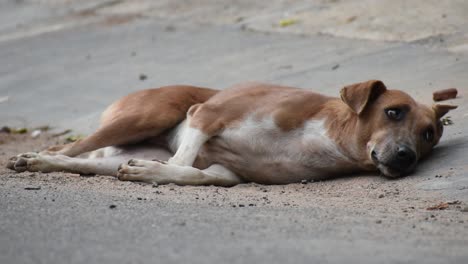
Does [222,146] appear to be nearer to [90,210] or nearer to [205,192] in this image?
[205,192]

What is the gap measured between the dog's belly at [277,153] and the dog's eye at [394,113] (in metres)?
0.43

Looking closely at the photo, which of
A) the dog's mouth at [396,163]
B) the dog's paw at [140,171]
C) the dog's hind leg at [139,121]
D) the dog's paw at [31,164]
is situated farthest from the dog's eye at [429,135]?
the dog's paw at [31,164]

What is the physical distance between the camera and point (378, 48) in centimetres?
909

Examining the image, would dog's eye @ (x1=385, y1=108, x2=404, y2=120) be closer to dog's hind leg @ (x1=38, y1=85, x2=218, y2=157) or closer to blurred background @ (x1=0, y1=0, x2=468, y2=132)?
blurred background @ (x1=0, y1=0, x2=468, y2=132)

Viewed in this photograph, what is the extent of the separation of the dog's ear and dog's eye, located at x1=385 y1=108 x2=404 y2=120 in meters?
0.16

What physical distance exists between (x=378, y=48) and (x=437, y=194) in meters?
3.82

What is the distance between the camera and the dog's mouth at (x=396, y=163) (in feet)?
19.1

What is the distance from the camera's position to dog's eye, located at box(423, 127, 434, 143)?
19.8 ft

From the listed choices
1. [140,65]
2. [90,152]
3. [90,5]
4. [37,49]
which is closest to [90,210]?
[90,152]

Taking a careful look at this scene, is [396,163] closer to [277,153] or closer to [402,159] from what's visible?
[402,159]

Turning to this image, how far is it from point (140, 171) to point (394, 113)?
1.63 metres

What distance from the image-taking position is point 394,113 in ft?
19.7

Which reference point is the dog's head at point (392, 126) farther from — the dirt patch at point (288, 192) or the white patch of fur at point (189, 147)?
the white patch of fur at point (189, 147)

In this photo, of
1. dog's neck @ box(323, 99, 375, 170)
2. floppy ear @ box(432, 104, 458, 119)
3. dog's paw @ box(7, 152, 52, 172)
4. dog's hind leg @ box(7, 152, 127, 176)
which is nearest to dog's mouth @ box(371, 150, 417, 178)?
dog's neck @ box(323, 99, 375, 170)
